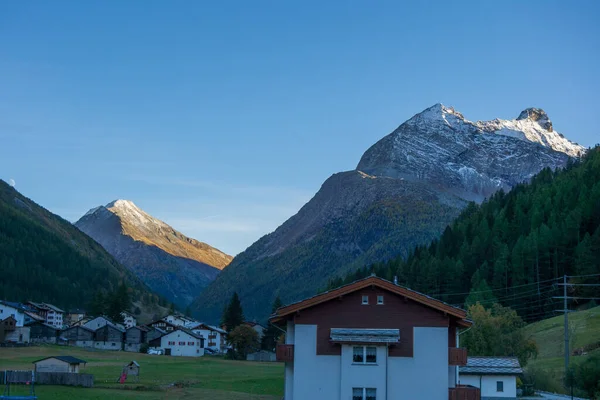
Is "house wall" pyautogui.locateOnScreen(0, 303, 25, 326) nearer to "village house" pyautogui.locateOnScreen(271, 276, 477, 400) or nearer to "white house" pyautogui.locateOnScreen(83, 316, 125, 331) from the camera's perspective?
"white house" pyautogui.locateOnScreen(83, 316, 125, 331)

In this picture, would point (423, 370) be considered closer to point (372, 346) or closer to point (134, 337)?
point (372, 346)

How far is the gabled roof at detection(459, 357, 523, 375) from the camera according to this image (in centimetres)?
6019

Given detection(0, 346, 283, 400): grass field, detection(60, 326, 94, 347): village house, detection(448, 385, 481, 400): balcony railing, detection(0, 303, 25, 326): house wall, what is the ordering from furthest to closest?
detection(60, 326, 94, 347): village house
detection(0, 303, 25, 326): house wall
detection(0, 346, 283, 400): grass field
detection(448, 385, 481, 400): balcony railing

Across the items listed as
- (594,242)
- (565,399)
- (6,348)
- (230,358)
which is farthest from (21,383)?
(594,242)

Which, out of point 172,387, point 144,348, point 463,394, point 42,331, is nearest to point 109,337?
point 144,348

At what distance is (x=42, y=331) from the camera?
16575 centimetres

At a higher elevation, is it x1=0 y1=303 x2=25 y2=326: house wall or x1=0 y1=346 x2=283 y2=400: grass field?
x1=0 y1=303 x2=25 y2=326: house wall

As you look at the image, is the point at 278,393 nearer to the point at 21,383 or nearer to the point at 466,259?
the point at 21,383


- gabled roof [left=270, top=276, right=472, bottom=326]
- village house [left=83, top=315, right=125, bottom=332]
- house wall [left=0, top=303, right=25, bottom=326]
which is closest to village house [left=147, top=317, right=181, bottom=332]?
village house [left=83, top=315, right=125, bottom=332]

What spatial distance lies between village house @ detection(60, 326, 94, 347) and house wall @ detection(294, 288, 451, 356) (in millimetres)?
128911

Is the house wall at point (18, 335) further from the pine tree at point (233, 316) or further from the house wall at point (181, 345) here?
the pine tree at point (233, 316)

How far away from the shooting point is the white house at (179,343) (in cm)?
15588

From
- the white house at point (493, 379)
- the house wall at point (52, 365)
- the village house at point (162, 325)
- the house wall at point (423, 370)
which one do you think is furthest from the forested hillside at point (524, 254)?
the house wall at point (423, 370)

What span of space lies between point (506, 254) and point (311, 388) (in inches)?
4074
